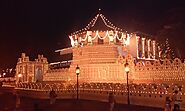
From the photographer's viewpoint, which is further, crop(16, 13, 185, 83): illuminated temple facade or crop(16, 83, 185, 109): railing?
crop(16, 13, 185, 83): illuminated temple facade

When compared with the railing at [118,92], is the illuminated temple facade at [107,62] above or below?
above

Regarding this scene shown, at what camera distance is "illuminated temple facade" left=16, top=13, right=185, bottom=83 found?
30.2 meters

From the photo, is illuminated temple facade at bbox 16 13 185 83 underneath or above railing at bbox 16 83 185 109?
above

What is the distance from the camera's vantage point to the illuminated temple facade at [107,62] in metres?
30.2

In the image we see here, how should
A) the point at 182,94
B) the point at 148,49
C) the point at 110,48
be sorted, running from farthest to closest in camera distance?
the point at 148,49 → the point at 110,48 → the point at 182,94

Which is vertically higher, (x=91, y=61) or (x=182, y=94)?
(x=91, y=61)

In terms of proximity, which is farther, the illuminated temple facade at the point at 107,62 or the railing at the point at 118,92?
the illuminated temple facade at the point at 107,62

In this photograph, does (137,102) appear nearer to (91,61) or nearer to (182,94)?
(182,94)

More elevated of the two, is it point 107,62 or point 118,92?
point 107,62

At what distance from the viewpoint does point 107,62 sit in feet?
126

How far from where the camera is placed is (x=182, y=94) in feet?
65.9

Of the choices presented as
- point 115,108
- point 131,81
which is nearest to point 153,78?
point 131,81

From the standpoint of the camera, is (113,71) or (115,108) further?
(113,71)

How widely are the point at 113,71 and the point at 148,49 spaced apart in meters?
16.7
